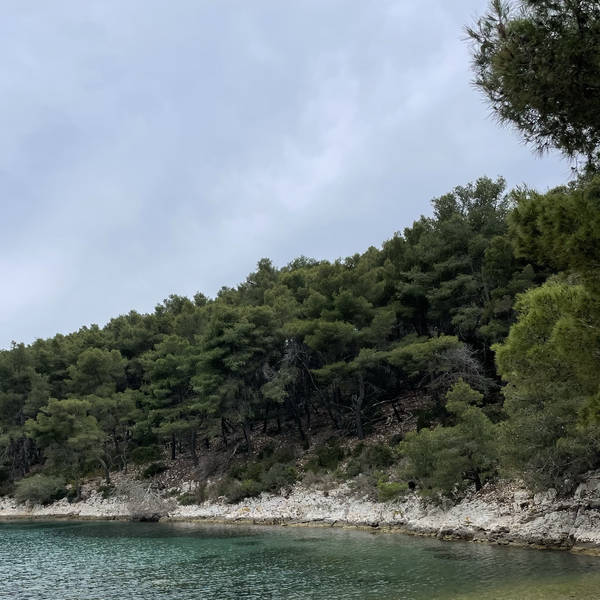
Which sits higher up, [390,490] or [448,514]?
[390,490]

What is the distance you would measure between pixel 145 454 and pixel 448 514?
33.6 m

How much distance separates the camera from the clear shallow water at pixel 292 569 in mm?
14891

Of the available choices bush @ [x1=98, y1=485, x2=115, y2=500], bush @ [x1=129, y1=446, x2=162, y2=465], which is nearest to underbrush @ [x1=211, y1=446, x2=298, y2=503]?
bush @ [x1=98, y1=485, x2=115, y2=500]

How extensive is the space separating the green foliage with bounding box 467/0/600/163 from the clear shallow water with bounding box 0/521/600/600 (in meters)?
11.1

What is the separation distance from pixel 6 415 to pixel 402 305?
4370cm

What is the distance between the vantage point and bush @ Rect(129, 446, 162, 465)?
163ft

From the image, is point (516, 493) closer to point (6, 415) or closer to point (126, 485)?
point (126, 485)

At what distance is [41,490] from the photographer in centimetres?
4759

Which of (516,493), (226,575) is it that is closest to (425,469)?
(516,493)

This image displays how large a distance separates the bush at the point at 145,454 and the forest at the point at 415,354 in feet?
0.46

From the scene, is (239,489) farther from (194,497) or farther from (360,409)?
(360,409)

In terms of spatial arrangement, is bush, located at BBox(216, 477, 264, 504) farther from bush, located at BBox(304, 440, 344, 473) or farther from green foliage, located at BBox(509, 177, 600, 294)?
green foliage, located at BBox(509, 177, 600, 294)

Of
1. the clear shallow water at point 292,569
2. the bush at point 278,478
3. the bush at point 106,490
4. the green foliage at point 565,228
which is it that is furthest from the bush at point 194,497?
the green foliage at point 565,228

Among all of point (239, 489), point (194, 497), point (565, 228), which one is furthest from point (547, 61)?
point (194, 497)
